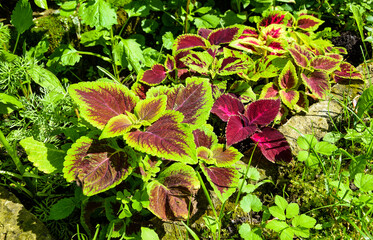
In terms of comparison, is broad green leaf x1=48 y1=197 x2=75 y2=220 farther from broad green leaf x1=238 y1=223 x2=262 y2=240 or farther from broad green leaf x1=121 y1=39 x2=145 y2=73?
broad green leaf x1=121 y1=39 x2=145 y2=73

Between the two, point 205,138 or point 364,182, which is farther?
point 205,138

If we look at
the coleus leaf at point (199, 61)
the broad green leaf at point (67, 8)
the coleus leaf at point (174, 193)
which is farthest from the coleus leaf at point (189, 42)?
the coleus leaf at point (174, 193)

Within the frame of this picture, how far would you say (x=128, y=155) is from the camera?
5.27 feet

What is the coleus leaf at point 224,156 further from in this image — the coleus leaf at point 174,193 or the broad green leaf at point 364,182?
the broad green leaf at point 364,182

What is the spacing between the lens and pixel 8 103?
7.04 ft

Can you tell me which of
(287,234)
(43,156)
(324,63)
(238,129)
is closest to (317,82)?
(324,63)

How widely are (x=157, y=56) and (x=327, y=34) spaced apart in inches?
59.2

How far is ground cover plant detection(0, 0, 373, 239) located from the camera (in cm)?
160

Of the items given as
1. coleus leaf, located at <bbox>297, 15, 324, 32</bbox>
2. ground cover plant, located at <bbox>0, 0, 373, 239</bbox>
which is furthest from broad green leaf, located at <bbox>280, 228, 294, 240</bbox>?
coleus leaf, located at <bbox>297, 15, 324, 32</bbox>

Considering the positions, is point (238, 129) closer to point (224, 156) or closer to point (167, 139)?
point (224, 156)

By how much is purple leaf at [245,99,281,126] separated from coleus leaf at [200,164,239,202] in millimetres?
430

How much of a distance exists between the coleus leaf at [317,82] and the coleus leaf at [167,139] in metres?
1.15

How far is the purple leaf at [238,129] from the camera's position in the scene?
194cm

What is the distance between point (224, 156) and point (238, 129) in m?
0.23
